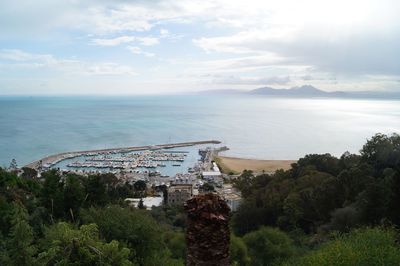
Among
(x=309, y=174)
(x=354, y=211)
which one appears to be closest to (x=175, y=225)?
(x=309, y=174)

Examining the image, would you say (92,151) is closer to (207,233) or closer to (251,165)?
(251,165)

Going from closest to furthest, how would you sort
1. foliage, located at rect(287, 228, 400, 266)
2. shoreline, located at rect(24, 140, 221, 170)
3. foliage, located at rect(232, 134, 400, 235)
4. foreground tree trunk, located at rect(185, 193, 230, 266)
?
foreground tree trunk, located at rect(185, 193, 230, 266), foliage, located at rect(287, 228, 400, 266), foliage, located at rect(232, 134, 400, 235), shoreline, located at rect(24, 140, 221, 170)

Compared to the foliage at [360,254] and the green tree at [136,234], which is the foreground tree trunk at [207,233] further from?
the green tree at [136,234]

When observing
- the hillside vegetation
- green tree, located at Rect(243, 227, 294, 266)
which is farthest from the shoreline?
green tree, located at Rect(243, 227, 294, 266)

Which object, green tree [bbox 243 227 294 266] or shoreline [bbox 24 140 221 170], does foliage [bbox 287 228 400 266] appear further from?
shoreline [bbox 24 140 221 170]

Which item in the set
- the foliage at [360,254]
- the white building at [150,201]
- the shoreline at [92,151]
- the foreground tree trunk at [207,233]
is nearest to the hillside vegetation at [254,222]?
the foliage at [360,254]
